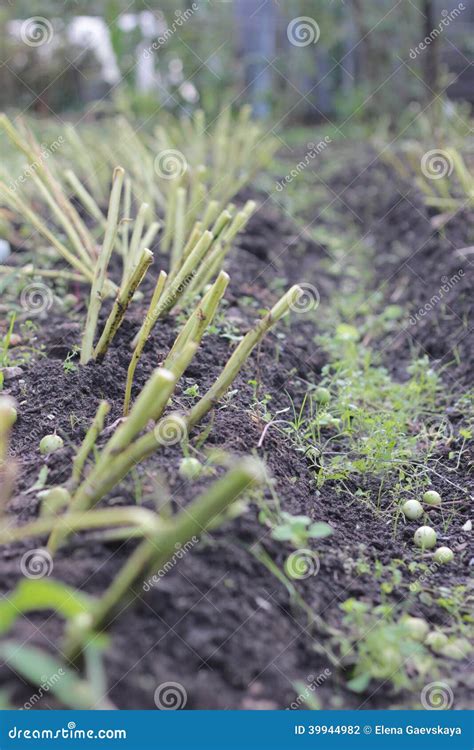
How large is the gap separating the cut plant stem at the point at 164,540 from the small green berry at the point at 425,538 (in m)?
0.76

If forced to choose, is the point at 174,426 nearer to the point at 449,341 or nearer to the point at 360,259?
the point at 449,341

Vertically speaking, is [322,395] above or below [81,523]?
above

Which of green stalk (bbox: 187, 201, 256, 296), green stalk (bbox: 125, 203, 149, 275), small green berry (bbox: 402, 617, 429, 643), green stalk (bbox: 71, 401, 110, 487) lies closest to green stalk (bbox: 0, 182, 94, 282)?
green stalk (bbox: 125, 203, 149, 275)

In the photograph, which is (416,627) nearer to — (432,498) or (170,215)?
(432,498)

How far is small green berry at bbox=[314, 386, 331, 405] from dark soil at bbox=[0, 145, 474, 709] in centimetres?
6

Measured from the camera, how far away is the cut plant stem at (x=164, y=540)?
114 cm

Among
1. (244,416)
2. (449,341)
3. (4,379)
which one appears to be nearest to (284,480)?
(244,416)

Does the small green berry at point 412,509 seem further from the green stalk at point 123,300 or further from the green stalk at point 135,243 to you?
the green stalk at point 135,243

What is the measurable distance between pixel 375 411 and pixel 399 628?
1.03 metres

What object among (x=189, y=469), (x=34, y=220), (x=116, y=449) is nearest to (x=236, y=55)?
(x=34, y=220)

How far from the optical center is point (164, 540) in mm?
1160

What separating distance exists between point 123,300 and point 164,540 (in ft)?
3.04

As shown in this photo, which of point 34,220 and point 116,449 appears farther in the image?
point 34,220

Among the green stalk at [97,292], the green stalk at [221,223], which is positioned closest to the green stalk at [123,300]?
the green stalk at [97,292]
